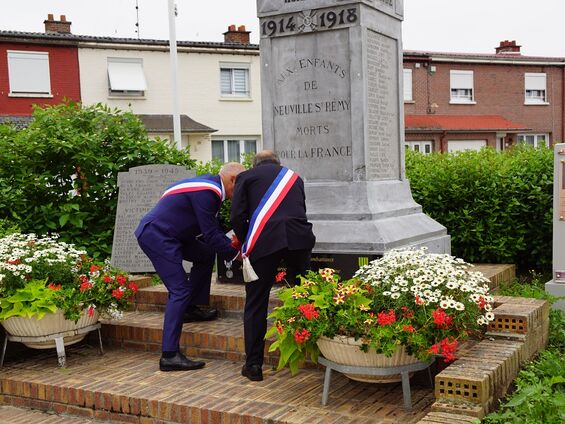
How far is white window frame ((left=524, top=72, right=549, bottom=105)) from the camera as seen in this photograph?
123ft

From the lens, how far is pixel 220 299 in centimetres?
694

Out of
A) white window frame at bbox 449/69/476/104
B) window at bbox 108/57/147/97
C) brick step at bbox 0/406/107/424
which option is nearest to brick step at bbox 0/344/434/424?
brick step at bbox 0/406/107/424

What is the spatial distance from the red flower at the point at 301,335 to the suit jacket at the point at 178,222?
4.27 ft

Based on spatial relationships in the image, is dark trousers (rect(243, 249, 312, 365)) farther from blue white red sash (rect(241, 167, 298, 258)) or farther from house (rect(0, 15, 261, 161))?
house (rect(0, 15, 261, 161))

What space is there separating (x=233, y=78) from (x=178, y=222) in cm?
2500

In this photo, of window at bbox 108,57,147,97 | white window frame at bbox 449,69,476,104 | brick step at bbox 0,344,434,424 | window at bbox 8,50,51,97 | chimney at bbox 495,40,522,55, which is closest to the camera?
brick step at bbox 0,344,434,424

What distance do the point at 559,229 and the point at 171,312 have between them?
400cm

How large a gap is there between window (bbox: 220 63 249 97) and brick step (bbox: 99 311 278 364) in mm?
23755

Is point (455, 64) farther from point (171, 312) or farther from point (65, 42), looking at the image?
point (171, 312)

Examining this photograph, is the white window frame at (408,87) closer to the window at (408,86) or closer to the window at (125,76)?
the window at (408,86)

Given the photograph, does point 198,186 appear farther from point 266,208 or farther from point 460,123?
point 460,123

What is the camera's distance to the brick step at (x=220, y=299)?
22.5 ft

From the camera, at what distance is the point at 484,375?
14.3 feet

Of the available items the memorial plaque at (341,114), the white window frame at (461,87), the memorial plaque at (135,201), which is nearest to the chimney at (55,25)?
the white window frame at (461,87)
